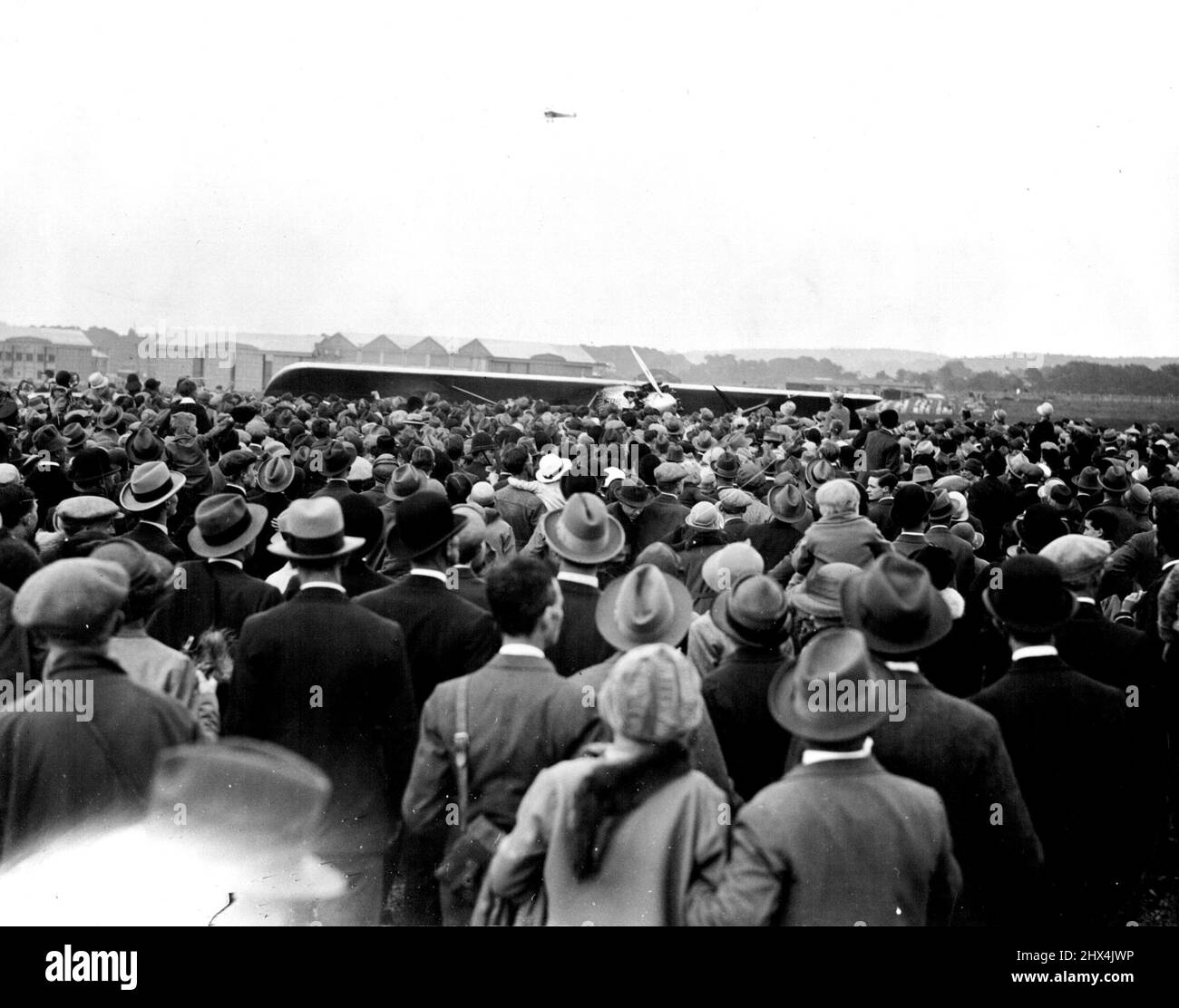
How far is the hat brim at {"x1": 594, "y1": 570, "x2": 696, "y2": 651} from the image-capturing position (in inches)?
144

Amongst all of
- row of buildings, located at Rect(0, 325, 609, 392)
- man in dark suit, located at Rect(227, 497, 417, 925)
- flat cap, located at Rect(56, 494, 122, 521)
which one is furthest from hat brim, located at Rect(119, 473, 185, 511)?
row of buildings, located at Rect(0, 325, 609, 392)

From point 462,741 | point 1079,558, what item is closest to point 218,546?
point 462,741

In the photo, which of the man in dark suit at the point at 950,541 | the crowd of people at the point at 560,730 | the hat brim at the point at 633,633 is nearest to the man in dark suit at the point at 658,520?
the man in dark suit at the point at 950,541

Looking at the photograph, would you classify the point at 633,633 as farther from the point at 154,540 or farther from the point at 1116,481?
the point at 1116,481

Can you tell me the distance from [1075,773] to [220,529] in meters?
3.70

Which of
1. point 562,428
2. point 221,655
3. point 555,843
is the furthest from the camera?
point 562,428

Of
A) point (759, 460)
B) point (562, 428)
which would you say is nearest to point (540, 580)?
point (759, 460)

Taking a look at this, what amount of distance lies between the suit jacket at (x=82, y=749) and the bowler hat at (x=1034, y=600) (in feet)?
9.13

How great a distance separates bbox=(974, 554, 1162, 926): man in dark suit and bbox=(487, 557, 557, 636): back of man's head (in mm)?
1603

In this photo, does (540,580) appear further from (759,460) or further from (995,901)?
(759,460)

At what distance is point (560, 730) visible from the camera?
343cm
